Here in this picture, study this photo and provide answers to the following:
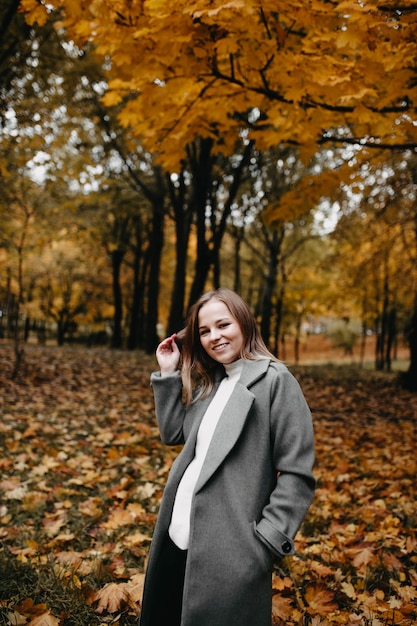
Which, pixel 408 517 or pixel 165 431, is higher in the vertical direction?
pixel 165 431

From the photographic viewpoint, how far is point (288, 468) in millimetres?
1506

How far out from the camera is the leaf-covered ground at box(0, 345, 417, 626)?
8.31 ft

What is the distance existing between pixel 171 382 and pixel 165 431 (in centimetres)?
22

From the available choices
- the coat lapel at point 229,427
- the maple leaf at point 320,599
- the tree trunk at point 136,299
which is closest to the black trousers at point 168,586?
the coat lapel at point 229,427

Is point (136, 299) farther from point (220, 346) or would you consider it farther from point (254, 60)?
point (220, 346)

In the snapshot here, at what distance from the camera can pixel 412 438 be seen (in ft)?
21.2

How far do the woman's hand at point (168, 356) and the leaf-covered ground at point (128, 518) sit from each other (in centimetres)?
154

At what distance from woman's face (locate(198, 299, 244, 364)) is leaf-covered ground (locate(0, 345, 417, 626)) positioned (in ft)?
5.68

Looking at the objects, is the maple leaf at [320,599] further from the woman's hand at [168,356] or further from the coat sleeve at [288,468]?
the woman's hand at [168,356]

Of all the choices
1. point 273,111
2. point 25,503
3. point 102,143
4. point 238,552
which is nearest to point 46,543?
point 25,503

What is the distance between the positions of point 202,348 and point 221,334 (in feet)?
0.76

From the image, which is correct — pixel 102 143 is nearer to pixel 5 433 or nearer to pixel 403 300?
pixel 5 433

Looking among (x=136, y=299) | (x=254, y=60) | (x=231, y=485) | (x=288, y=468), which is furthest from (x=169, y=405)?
(x=136, y=299)

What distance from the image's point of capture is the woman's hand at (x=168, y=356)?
6.72 ft
